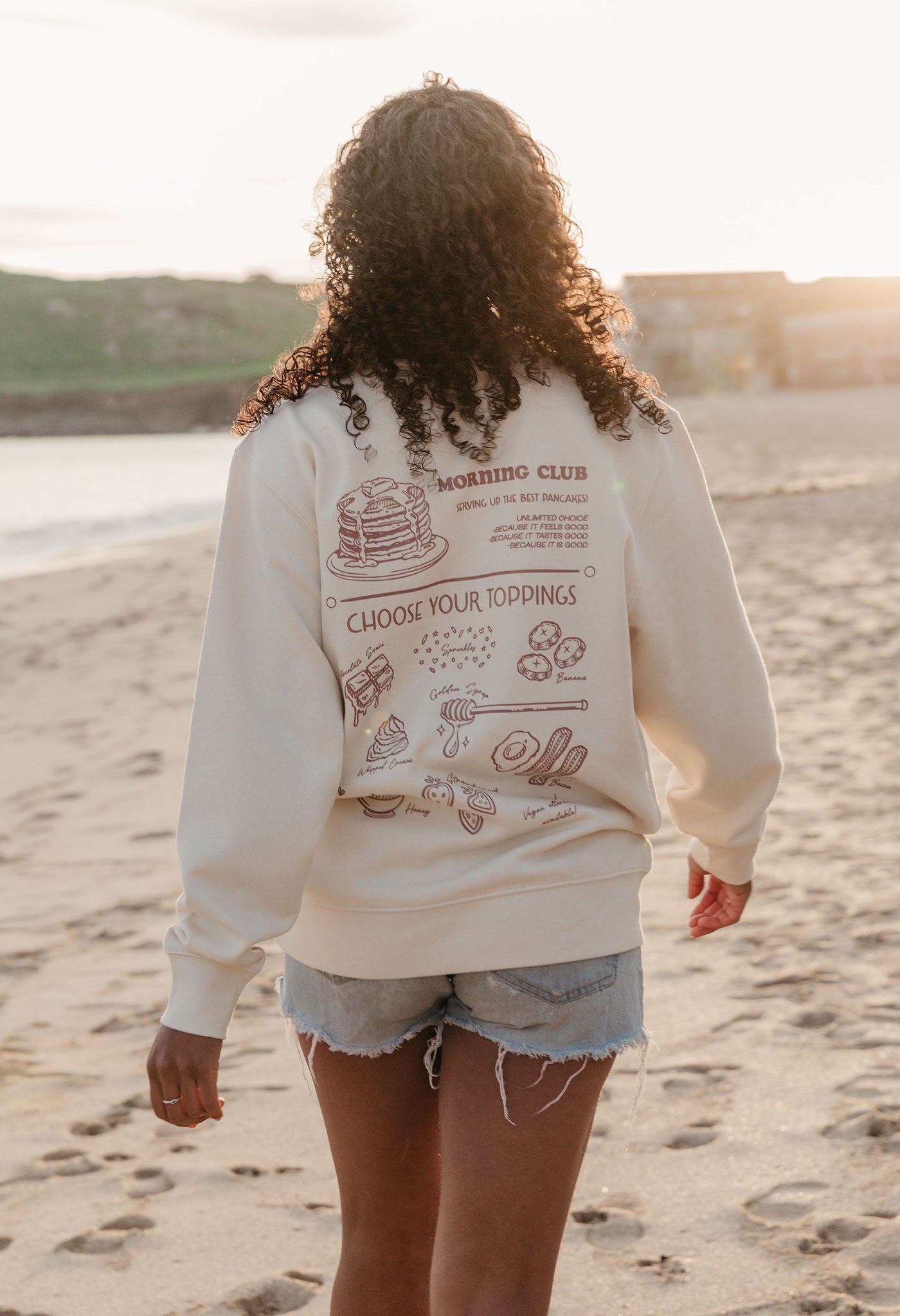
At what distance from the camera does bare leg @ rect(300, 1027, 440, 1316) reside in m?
1.44

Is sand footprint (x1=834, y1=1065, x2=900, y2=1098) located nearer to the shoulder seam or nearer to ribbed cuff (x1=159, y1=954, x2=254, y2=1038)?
ribbed cuff (x1=159, y1=954, x2=254, y2=1038)

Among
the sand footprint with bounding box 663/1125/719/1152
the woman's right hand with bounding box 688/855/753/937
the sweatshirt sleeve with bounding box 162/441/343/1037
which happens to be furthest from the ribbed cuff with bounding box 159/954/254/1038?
the sand footprint with bounding box 663/1125/719/1152

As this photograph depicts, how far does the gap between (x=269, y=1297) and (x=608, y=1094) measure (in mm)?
1020

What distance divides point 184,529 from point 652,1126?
59.6 ft

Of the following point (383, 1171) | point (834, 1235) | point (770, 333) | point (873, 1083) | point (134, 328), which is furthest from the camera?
point (134, 328)

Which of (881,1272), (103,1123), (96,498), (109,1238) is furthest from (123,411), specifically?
(881,1272)

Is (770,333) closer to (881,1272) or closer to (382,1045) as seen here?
(881,1272)

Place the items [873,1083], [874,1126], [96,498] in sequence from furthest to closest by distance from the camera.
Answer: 1. [96,498]
2. [873,1083]
3. [874,1126]

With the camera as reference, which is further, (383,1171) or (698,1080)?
A: (698,1080)

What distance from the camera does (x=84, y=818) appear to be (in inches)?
208

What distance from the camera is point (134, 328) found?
107812 mm

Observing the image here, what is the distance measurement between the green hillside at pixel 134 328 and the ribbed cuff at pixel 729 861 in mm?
101442

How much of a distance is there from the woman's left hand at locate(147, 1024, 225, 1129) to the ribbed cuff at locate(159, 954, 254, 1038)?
1 centimetres

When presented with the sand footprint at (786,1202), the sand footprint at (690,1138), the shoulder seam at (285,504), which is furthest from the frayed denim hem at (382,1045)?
the sand footprint at (690,1138)
